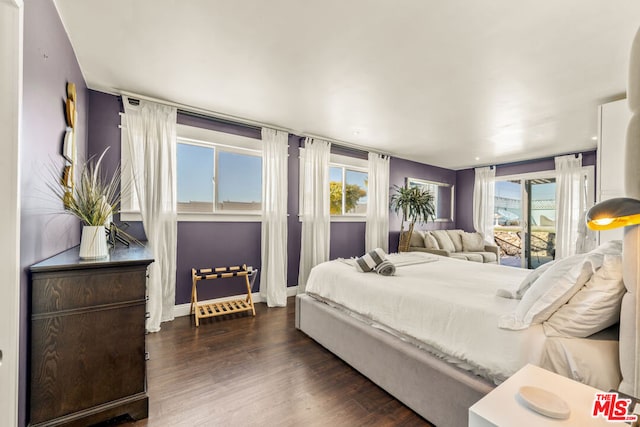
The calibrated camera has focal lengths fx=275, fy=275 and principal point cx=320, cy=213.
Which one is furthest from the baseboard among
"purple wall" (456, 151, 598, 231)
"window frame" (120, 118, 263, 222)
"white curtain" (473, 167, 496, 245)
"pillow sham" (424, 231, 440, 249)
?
"purple wall" (456, 151, 598, 231)

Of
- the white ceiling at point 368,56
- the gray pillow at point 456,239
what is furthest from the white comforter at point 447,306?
the gray pillow at point 456,239

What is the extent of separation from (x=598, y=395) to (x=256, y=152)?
3.81m

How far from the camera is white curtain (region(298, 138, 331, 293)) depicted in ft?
13.9

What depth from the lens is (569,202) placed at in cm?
502

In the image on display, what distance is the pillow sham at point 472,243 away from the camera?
5.78 m

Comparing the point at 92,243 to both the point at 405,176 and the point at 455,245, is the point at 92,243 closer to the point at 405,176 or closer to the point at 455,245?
the point at 405,176

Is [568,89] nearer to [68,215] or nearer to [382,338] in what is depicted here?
[382,338]

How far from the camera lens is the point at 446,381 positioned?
5.14 feet

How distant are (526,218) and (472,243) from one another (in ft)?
4.20

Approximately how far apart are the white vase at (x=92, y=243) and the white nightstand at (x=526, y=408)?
2.04 meters

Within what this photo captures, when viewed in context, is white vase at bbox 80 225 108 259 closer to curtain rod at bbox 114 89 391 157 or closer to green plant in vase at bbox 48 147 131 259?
green plant in vase at bbox 48 147 131 259

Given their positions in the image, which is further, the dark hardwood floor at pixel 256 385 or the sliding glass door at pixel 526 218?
the sliding glass door at pixel 526 218

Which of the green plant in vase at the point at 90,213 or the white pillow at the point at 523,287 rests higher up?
the green plant in vase at the point at 90,213

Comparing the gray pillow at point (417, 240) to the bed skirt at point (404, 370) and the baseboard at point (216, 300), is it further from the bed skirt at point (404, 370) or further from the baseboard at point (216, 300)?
the bed skirt at point (404, 370)
